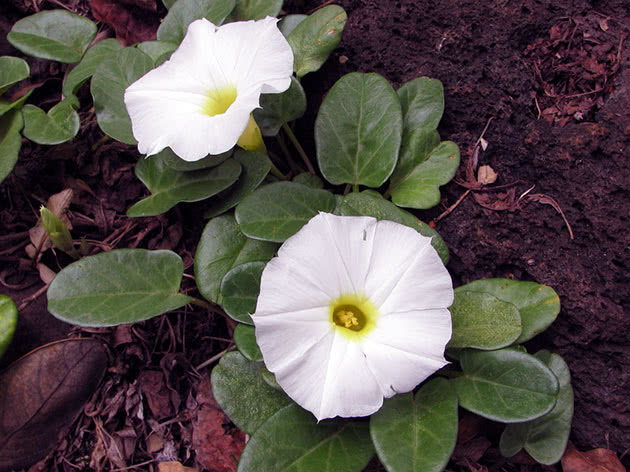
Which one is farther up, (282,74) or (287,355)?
(282,74)

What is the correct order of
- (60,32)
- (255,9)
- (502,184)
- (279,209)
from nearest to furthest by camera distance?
(279,209), (502,184), (255,9), (60,32)

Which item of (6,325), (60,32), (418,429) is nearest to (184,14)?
(60,32)

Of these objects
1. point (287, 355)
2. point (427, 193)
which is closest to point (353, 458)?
point (287, 355)

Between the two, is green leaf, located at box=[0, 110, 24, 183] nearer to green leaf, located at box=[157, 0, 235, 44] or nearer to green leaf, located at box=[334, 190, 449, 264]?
green leaf, located at box=[157, 0, 235, 44]

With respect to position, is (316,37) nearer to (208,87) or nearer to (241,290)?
(208,87)

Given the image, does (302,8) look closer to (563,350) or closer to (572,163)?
(572,163)

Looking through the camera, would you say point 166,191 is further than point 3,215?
No
